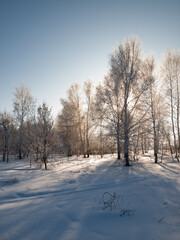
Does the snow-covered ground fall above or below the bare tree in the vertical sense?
below

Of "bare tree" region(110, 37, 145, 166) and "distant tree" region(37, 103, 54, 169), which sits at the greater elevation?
"bare tree" region(110, 37, 145, 166)

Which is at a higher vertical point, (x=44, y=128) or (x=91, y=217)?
(x=44, y=128)

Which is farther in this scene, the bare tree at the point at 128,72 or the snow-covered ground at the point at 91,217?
the bare tree at the point at 128,72

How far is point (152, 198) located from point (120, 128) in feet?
23.3

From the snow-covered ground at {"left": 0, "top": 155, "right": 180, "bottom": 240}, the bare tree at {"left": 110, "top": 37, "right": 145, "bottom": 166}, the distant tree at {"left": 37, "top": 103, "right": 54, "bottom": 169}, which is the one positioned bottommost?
the snow-covered ground at {"left": 0, "top": 155, "right": 180, "bottom": 240}

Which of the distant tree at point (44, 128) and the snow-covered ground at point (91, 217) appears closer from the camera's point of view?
the snow-covered ground at point (91, 217)

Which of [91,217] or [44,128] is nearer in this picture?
[91,217]

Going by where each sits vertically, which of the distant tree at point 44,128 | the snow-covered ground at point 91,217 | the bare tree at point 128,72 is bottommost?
the snow-covered ground at point 91,217

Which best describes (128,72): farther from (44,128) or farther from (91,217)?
(91,217)

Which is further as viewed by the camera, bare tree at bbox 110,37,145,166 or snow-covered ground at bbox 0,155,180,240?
bare tree at bbox 110,37,145,166

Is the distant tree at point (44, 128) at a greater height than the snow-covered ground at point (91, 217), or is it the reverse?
the distant tree at point (44, 128)

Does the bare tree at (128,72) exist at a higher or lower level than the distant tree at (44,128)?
higher

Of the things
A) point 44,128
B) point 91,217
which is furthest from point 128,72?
point 91,217

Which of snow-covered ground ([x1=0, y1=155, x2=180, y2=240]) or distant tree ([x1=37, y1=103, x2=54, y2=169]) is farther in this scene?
distant tree ([x1=37, y1=103, x2=54, y2=169])
